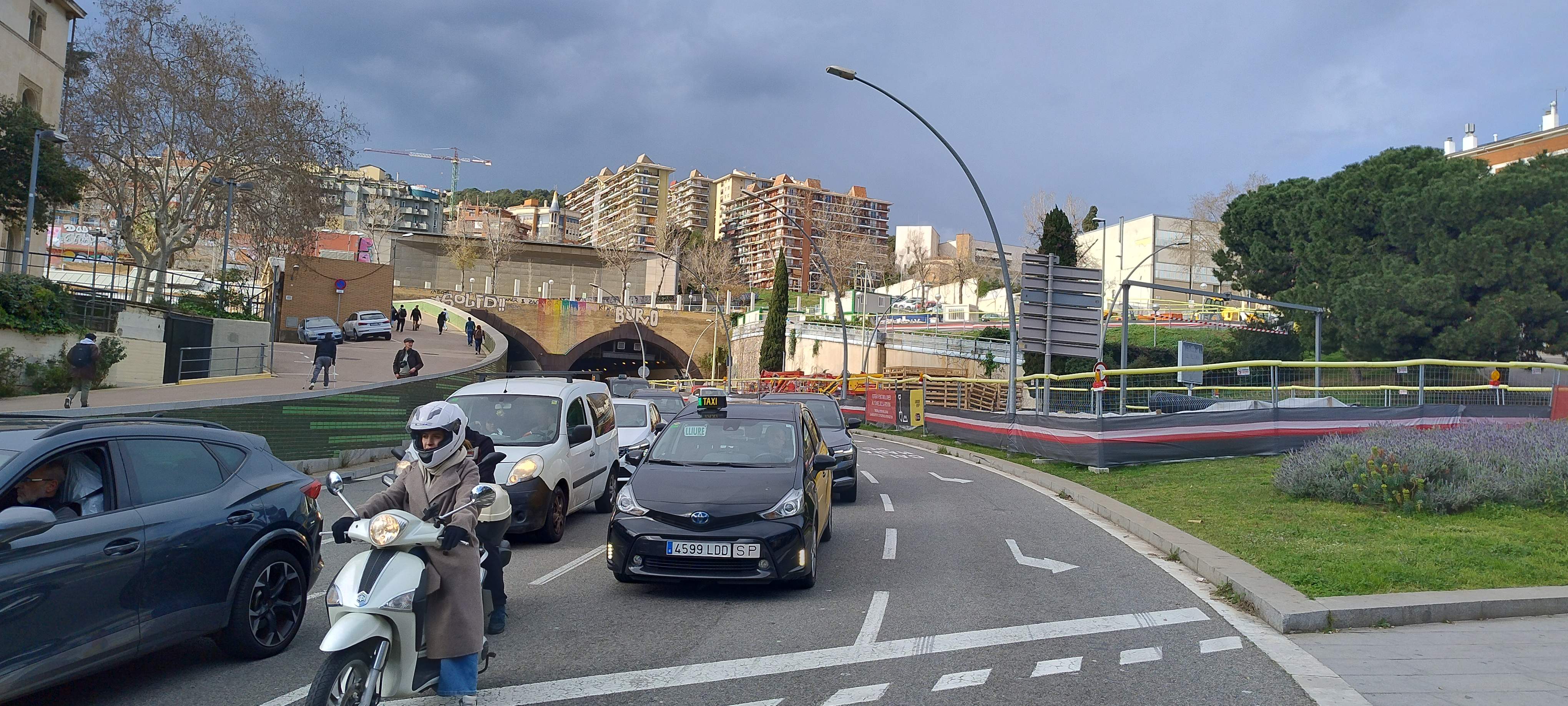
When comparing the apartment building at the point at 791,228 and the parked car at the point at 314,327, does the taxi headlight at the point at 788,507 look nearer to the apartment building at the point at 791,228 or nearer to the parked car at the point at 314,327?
the parked car at the point at 314,327

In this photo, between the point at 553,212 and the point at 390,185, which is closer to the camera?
the point at 390,185

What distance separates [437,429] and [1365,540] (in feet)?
27.5

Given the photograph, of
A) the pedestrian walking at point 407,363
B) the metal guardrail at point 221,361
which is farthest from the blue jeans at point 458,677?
the metal guardrail at point 221,361

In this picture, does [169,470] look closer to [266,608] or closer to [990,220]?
[266,608]

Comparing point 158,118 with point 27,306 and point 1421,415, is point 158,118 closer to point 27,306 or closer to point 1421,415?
point 27,306

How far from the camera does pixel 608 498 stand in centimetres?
1343

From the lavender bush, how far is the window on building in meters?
46.7

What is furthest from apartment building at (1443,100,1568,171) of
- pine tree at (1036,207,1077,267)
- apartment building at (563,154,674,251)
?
apartment building at (563,154,674,251)

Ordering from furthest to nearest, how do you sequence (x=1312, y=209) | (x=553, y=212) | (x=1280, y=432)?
(x=553, y=212)
(x=1312, y=209)
(x=1280, y=432)

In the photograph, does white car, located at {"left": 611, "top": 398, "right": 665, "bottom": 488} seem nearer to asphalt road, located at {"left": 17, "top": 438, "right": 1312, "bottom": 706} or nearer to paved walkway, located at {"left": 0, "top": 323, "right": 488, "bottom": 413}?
asphalt road, located at {"left": 17, "top": 438, "right": 1312, "bottom": 706}

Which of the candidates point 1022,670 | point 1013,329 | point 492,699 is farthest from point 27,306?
point 1022,670

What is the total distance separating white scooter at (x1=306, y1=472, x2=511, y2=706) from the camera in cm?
436

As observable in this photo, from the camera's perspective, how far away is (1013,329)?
78.4 feet

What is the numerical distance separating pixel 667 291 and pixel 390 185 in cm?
4518
